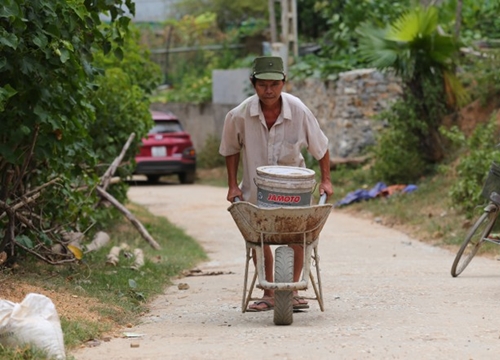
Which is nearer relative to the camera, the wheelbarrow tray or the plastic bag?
the plastic bag

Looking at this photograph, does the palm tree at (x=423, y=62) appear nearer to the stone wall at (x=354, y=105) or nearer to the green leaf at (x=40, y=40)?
the stone wall at (x=354, y=105)

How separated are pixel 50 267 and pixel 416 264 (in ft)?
13.0

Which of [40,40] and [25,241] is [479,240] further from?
[40,40]

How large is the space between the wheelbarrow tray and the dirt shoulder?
0.60 m

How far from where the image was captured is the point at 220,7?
36.2m

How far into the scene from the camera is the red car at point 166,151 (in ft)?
86.4

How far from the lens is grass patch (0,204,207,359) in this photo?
304 inches

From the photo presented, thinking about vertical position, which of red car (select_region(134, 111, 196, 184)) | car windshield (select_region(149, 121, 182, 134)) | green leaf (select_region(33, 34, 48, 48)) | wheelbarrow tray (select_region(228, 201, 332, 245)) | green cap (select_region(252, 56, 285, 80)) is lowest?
red car (select_region(134, 111, 196, 184))

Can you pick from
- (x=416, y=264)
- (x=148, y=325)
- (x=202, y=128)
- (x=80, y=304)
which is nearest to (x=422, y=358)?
(x=148, y=325)

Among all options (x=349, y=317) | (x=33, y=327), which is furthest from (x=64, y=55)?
(x=33, y=327)

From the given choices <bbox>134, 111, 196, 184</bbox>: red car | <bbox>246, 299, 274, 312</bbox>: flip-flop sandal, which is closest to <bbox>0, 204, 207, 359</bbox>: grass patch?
<bbox>246, 299, 274, 312</bbox>: flip-flop sandal

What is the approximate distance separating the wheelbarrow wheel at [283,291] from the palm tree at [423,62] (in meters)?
11.4

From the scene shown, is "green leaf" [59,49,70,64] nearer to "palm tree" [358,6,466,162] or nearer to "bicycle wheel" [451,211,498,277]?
"bicycle wheel" [451,211,498,277]

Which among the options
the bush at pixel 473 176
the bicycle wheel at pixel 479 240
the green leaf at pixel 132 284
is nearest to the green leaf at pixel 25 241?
the green leaf at pixel 132 284
